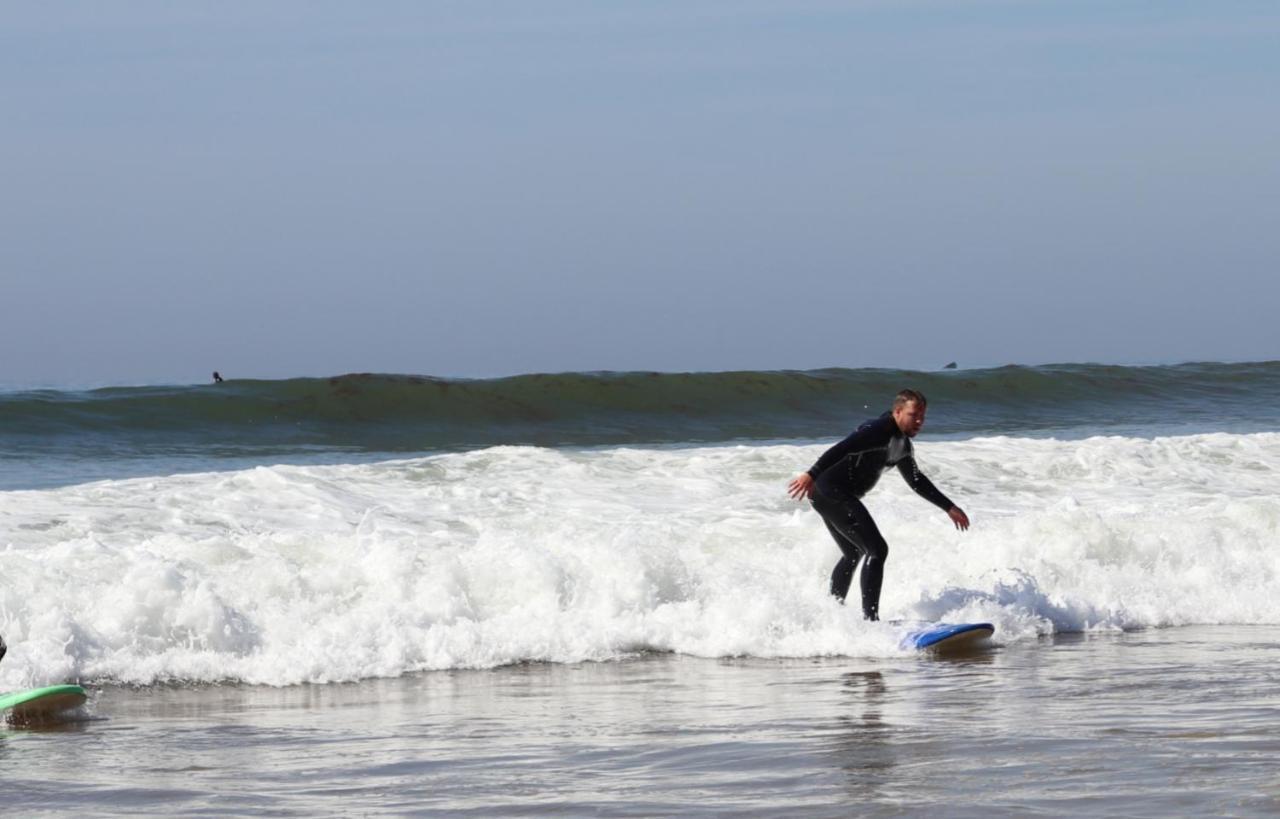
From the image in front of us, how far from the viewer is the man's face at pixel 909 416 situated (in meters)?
9.91

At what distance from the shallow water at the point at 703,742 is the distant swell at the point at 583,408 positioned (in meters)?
12.4

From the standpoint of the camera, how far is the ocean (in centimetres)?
596

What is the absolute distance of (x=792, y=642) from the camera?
32.4ft

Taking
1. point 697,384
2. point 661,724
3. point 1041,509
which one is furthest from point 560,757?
point 697,384

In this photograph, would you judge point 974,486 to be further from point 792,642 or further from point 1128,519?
point 792,642

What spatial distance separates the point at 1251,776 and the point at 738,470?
10.1 m

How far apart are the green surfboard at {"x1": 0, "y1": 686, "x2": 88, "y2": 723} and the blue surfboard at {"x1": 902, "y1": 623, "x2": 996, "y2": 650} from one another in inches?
184

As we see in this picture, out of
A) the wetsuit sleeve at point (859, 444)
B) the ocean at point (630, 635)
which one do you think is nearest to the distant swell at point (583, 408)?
the ocean at point (630, 635)

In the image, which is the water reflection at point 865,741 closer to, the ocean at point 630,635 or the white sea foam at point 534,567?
the ocean at point 630,635

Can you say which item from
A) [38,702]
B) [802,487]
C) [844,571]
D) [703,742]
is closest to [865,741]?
[703,742]

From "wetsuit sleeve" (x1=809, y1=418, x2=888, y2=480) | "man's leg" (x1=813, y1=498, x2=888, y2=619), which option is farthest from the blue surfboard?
"wetsuit sleeve" (x1=809, y1=418, x2=888, y2=480)

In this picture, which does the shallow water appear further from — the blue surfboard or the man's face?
the man's face

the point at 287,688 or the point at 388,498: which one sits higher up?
the point at 388,498

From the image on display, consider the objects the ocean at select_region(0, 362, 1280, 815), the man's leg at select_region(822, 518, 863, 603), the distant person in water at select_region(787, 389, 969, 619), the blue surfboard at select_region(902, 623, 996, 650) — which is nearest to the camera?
the ocean at select_region(0, 362, 1280, 815)
